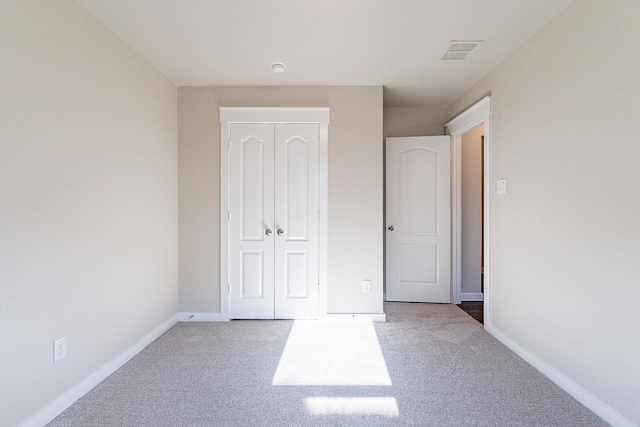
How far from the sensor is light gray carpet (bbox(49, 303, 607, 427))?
69.1 inches

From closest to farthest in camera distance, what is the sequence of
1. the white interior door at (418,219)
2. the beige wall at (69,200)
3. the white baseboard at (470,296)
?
1. the beige wall at (69,200)
2. the white interior door at (418,219)
3. the white baseboard at (470,296)

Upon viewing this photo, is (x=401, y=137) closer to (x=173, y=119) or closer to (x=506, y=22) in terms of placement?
(x=506, y=22)

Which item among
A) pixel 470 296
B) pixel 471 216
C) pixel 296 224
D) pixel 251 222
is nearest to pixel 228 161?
pixel 251 222

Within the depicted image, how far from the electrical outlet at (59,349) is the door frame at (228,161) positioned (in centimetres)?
151

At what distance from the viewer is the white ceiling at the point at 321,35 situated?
1.99 m

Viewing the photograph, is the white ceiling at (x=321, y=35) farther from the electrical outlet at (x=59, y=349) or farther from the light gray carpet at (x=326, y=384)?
the light gray carpet at (x=326, y=384)

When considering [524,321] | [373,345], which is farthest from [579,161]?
[373,345]

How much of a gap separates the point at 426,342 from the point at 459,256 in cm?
153

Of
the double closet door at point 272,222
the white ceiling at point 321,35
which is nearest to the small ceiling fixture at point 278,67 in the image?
the white ceiling at point 321,35

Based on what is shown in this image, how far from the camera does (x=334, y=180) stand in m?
3.24

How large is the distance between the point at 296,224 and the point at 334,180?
61cm

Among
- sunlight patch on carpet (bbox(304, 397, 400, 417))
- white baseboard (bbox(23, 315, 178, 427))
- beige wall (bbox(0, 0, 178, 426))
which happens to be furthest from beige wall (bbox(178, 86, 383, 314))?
sunlight patch on carpet (bbox(304, 397, 400, 417))

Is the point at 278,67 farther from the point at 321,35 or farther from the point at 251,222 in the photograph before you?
the point at 251,222

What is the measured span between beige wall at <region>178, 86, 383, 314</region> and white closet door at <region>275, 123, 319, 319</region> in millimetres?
190
